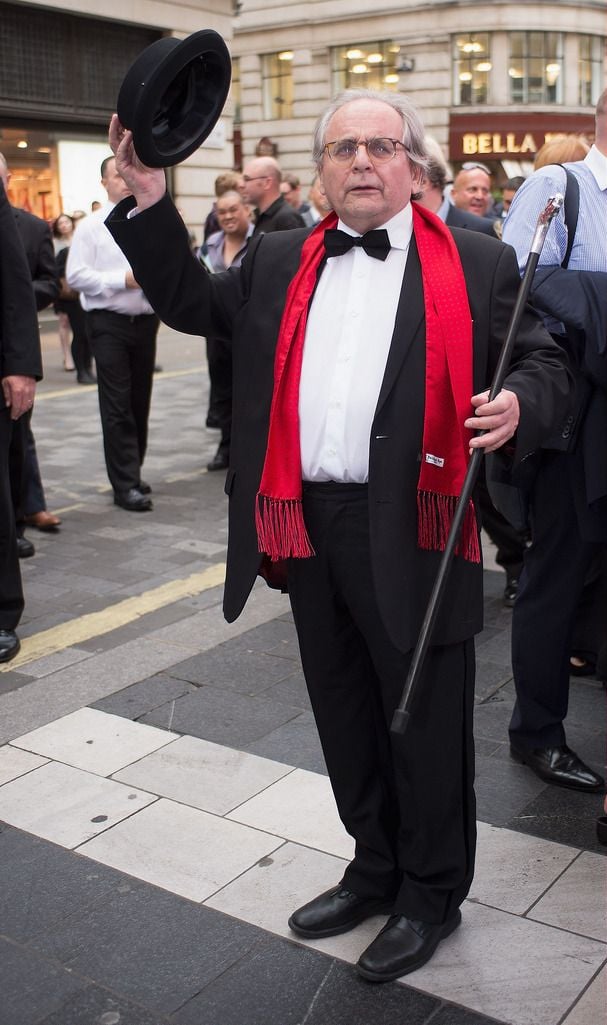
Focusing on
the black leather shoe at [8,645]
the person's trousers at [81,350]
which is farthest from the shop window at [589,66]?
the black leather shoe at [8,645]

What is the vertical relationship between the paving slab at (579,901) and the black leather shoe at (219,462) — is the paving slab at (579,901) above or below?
below

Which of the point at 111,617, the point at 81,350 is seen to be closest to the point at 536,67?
the point at 81,350

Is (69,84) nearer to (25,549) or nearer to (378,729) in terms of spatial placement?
(25,549)

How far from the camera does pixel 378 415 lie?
2400 mm

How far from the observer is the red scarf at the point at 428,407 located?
7.87 feet

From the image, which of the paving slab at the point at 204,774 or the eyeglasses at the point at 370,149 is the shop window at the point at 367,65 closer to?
the paving slab at the point at 204,774

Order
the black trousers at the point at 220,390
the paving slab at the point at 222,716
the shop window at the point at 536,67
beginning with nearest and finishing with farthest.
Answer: the paving slab at the point at 222,716 < the black trousers at the point at 220,390 < the shop window at the point at 536,67

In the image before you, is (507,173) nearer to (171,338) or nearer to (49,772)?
(171,338)

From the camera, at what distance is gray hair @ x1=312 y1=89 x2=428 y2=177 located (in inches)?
96.8

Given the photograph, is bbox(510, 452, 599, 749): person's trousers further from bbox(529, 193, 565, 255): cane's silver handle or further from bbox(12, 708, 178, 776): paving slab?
bbox(12, 708, 178, 776): paving slab

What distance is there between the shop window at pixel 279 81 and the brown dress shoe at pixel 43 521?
27.9 meters

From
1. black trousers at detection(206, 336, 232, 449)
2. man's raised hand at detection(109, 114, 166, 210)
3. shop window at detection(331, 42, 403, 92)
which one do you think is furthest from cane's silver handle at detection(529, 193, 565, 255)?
shop window at detection(331, 42, 403, 92)

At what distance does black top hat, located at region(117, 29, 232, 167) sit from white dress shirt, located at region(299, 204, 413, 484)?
412mm

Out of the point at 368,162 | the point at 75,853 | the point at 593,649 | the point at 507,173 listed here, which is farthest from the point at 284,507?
the point at 507,173
